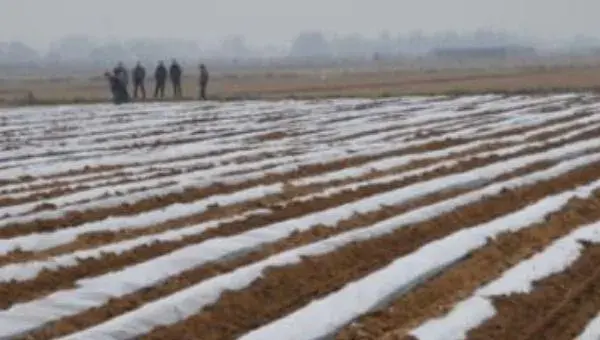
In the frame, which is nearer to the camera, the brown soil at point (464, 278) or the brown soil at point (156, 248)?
the brown soil at point (464, 278)

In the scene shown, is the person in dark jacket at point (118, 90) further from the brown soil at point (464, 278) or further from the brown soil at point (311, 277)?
the brown soil at point (464, 278)

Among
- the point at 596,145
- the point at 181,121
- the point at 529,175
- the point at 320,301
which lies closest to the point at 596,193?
the point at 529,175

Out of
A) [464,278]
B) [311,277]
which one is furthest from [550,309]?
[311,277]

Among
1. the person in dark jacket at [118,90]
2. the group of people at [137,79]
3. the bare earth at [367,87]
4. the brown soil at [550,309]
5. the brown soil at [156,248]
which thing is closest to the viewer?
the brown soil at [550,309]

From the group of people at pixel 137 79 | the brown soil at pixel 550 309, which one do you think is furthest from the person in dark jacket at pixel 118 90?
the brown soil at pixel 550 309

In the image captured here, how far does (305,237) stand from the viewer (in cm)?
803

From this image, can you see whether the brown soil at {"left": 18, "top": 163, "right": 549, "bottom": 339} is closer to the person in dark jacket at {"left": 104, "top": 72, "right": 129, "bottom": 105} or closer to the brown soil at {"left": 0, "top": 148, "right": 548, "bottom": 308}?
the brown soil at {"left": 0, "top": 148, "right": 548, "bottom": 308}

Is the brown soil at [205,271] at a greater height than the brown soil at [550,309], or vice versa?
the brown soil at [205,271]

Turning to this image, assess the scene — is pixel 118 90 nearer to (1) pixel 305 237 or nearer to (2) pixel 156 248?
(1) pixel 305 237

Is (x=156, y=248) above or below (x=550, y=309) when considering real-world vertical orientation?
above

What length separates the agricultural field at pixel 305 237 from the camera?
19.6 feet

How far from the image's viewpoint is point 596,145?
Answer: 13.8 m

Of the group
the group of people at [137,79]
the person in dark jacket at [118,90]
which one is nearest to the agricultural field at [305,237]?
the person in dark jacket at [118,90]

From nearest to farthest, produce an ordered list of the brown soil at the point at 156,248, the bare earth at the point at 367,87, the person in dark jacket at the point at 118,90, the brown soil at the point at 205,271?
the brown soil at the point at 205,271
the brown soil at the point at 156,248
the person in dark jacket at the point at 118,90
the bare earth at the point at 367,87
